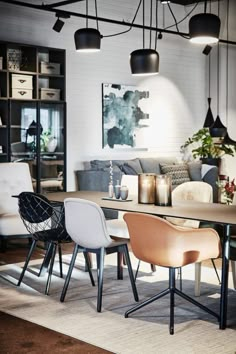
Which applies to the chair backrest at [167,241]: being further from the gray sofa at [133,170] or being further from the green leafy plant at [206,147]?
the green leafy plant at [206,147]

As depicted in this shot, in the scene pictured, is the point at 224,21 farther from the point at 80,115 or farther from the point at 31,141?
the point at 31,141

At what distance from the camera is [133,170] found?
31.7 ft

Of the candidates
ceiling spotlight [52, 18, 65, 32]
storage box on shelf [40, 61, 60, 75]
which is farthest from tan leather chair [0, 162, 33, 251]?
ceiling spotlight [52, 18, 65, 32]

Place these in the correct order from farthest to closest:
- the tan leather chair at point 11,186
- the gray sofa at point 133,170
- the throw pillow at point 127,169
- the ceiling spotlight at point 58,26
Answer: the throw pillow at point 127,169 → the gray sofa at point 133,170 → the ceiling spotlight at point 58,26 → the tan leather chair at point 11,186

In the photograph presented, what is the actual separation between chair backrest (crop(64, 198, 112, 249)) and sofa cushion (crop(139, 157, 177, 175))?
5.22 meters

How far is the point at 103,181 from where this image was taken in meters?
9.11

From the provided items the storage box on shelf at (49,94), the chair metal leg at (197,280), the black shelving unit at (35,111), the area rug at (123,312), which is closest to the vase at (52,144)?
the black shelving unit at (35,111)

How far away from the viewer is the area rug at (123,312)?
13.3 ft

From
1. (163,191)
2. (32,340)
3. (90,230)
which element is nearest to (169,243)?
(90,230)

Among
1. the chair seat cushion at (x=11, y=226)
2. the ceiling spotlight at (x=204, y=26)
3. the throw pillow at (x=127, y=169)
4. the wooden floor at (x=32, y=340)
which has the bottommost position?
the wooden floor at (x=32, y=340)

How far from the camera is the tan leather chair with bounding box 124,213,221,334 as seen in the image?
425cm

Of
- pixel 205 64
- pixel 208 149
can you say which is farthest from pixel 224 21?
pixel 208 149

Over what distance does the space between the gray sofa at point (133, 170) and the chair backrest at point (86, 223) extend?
3.94 meters

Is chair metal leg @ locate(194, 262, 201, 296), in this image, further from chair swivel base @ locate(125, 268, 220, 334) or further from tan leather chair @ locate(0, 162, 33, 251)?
tan leather chair @ locate(0, 162, 33, 251)
